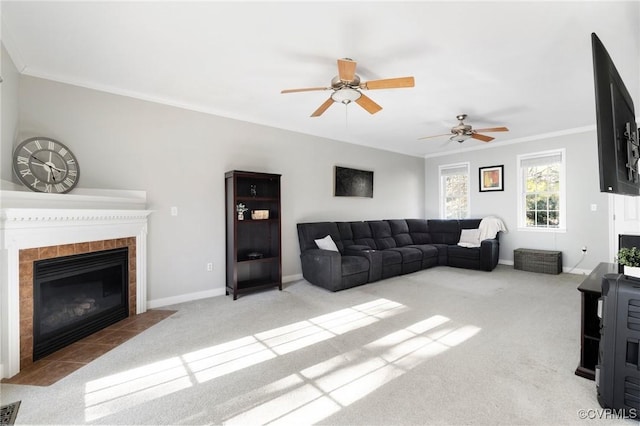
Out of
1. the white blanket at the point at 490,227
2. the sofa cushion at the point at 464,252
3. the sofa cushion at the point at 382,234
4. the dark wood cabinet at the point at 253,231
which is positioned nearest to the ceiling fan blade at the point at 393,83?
the dark wood cabinet at the point at 253,231

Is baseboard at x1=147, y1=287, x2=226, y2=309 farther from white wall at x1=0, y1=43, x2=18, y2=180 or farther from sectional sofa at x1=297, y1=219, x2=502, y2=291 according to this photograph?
white wall at x1=0, y1=43, x2=18, y2=180

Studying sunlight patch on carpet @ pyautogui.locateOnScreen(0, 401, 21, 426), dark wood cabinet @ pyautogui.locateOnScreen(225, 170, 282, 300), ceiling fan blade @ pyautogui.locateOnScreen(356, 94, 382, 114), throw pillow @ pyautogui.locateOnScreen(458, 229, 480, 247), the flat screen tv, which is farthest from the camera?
throw pillow @ pyautogui.locateOnScreen(458, 229, 480, 247)

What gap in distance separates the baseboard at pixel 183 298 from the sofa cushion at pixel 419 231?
4.23 metres

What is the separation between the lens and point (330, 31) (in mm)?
2207

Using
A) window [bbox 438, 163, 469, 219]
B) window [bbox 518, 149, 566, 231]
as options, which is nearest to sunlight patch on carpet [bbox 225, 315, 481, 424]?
window [bbox 518, 149, 566, 231]

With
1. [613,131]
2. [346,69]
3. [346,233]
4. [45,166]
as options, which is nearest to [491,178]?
[346,233]

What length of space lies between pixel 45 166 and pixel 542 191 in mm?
7527

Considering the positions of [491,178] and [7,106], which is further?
[491,178]

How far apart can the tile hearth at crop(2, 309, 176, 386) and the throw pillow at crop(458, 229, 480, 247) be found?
536cm

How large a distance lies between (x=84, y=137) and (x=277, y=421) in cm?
339

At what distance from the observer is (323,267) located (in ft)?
13.8

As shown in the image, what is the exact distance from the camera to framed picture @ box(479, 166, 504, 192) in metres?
5.93

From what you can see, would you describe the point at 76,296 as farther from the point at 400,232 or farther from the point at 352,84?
the point at 400,232

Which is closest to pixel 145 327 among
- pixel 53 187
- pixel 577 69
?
pixel 53 187
